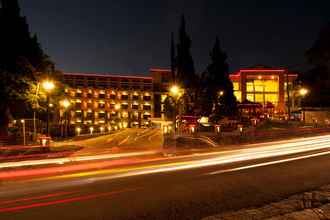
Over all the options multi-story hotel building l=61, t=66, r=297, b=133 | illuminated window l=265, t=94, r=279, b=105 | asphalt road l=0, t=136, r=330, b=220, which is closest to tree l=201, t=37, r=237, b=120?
asphalt road l=0, t=136, r=330, b=220

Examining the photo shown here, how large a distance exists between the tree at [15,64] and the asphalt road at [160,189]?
48.1 ft

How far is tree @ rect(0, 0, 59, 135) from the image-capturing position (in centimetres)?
1995

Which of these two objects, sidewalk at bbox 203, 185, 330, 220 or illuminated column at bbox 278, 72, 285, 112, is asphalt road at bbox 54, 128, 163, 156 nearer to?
sidewalk at bbox 203, 185, 330, 220

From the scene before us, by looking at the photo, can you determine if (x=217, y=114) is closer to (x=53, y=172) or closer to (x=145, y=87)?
(x=53, y=172)

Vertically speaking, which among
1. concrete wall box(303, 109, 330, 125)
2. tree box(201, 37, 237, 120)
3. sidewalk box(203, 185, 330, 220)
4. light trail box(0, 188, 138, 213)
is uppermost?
tree box(201, 37, 237, 120)

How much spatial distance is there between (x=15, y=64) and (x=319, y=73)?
41434 millimetres

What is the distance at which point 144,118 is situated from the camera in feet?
250

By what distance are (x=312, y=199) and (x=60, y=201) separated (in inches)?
272

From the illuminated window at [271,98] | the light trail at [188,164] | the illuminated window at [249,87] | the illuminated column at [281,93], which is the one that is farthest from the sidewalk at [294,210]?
the illuminated window at [271,98]

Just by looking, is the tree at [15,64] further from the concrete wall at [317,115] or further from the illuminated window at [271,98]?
the illuminated window at [271,98]

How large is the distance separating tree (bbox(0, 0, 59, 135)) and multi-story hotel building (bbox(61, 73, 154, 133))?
4586 centimetres

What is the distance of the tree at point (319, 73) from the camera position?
31633 millimetres

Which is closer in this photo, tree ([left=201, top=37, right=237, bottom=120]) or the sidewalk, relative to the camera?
the sidewalk

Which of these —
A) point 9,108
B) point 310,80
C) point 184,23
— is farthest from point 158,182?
point 310,80
